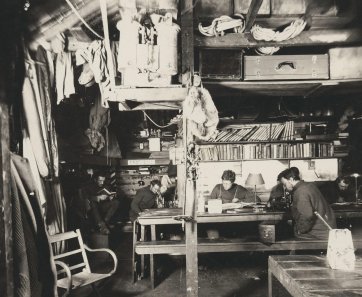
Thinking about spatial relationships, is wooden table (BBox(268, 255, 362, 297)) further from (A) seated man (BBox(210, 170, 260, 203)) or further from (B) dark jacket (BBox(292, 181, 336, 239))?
(A) seated man (BBox(210, 170, 260, 203))

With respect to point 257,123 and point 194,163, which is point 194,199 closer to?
point 194,163

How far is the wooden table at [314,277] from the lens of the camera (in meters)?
1.97

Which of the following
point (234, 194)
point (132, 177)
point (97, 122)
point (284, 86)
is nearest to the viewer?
point (284, 86)

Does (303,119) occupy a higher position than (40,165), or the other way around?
(303,119)

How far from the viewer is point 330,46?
4059mm

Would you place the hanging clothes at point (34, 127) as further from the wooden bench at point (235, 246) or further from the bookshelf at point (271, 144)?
the bookshelf at point (271, 144)

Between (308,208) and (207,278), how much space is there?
5.91ft

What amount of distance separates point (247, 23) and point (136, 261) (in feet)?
11.8

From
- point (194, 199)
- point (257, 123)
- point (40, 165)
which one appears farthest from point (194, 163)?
point (257, 123)

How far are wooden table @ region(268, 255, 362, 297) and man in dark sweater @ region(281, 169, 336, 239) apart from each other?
1.91 meters

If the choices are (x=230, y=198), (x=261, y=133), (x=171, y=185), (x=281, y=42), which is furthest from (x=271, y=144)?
(x=281, y=42)

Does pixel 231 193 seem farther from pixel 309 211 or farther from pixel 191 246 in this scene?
pixel 191 246

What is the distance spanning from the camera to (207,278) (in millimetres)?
5078

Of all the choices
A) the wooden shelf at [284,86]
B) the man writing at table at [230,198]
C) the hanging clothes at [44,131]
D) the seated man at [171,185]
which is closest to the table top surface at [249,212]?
the man writing at table at [230,198]
